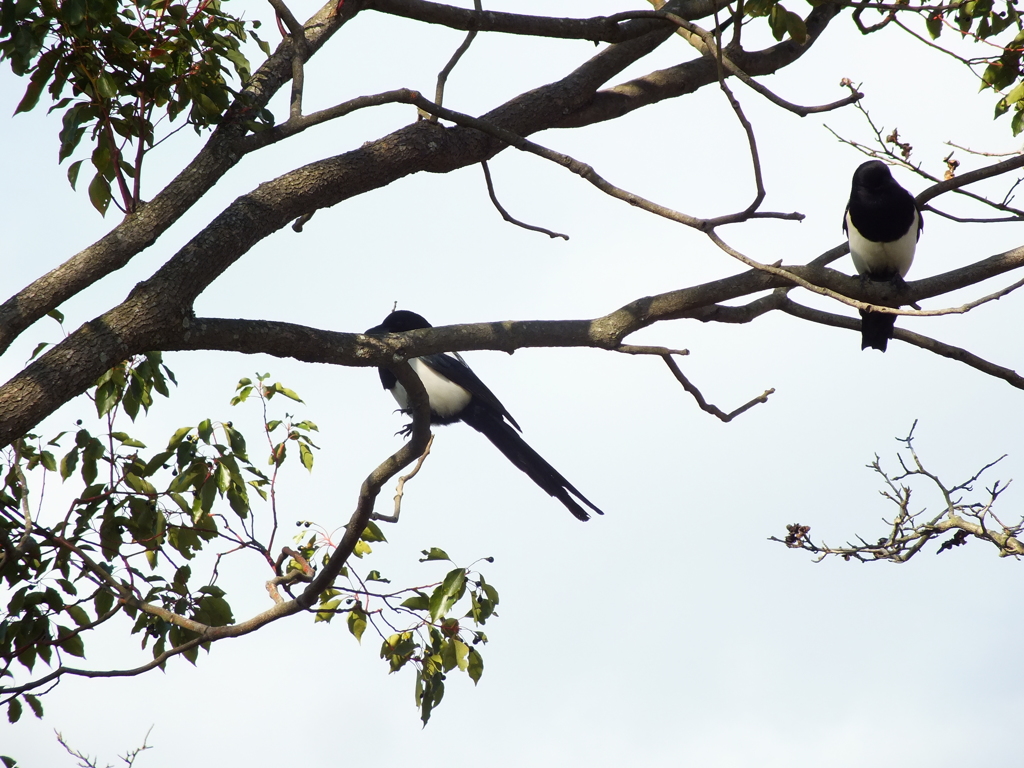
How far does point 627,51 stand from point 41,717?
2631 mm

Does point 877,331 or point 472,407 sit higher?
point 877,331

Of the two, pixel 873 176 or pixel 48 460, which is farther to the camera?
pixel 873 176

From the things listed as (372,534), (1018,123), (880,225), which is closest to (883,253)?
(880,225)

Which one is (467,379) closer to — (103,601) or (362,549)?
(362,549)

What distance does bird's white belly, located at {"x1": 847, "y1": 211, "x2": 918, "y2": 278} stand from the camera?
3.88 metres

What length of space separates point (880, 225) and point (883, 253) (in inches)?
5.3

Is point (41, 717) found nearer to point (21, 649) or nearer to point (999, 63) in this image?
point (21, 649)

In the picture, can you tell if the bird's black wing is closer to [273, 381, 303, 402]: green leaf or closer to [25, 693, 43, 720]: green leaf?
[273, 381, 303, 402]: green leaf

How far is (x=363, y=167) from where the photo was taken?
261 cm

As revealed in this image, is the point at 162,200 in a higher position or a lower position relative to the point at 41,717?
higher

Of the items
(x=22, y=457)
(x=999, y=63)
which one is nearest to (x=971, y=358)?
(x=999, y=63)

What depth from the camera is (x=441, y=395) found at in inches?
164

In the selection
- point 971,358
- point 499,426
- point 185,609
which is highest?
point 499,426

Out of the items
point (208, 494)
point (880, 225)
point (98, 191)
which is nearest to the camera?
point (98, 191)
